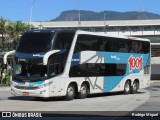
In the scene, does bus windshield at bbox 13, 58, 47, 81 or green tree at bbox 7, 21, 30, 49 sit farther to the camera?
green tree at bbox 7, 21, 30, 49

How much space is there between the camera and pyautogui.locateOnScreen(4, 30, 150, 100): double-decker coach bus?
76.3ft

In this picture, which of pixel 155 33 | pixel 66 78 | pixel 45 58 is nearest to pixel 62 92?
pixel 66 78

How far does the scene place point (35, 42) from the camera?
2375 centimetres

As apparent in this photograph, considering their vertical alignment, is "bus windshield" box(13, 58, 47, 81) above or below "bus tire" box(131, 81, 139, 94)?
above

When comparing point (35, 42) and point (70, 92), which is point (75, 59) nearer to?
point (70, 92)

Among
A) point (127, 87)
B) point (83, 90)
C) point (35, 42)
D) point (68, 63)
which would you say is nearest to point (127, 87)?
point (127, 87)

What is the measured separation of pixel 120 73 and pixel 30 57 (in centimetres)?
828

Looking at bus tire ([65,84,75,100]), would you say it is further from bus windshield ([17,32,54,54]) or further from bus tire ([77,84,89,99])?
bus windshield ([17,32,54,54])

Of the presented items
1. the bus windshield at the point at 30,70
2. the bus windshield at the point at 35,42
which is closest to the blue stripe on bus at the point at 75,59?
the bus windshield at the point at 35,42

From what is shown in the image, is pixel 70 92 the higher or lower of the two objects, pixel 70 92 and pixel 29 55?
the lower

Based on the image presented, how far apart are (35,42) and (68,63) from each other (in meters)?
2.04

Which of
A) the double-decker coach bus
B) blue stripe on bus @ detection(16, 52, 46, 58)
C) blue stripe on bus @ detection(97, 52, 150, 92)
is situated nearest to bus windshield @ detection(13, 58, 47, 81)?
the double-decker coach bus

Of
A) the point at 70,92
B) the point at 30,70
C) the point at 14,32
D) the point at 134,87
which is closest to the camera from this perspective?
the point at 30,70

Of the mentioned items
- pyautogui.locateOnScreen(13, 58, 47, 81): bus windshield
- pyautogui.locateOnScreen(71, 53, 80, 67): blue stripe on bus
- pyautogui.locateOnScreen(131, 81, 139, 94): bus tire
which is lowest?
pyautogui.locateOnScreen(131, 81, 139, 94): bus tire
